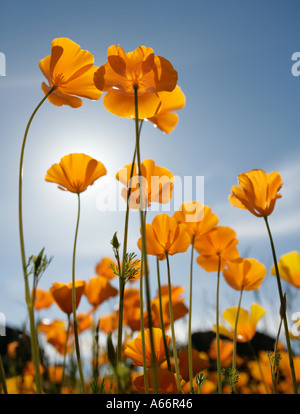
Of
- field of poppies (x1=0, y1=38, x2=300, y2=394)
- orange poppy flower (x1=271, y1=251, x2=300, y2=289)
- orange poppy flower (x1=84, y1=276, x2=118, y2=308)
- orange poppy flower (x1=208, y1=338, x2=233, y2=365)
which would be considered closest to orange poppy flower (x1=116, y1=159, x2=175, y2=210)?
field of poppies (x1=0, y1=38, x2=300, y2=394)

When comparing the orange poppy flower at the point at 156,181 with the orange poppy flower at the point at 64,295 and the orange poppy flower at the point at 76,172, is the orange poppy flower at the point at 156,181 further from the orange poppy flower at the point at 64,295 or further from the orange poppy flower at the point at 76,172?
the orange poppy flower at the point at 64,295

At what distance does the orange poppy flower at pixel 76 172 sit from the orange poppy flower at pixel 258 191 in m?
0.36

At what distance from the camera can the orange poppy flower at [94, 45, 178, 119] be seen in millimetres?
708

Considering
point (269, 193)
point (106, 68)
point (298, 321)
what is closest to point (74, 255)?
point (106, 68)

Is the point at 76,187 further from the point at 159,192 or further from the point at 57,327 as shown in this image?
the point at 57,327

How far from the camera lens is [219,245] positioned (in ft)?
3.45

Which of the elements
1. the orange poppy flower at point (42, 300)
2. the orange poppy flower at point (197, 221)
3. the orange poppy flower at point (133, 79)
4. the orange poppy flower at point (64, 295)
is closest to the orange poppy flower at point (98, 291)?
the orange poppy flower at point (64, 295)

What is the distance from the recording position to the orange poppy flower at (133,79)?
708mm

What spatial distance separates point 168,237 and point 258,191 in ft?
0.83

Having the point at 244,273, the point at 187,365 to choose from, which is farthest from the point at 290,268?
the point at 187,365

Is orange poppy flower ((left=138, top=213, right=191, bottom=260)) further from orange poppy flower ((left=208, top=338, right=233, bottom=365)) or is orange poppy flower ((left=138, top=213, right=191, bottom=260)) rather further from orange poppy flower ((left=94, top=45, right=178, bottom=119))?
orange poppy flower ((left=208, top=338, right=233, bottom=365))
